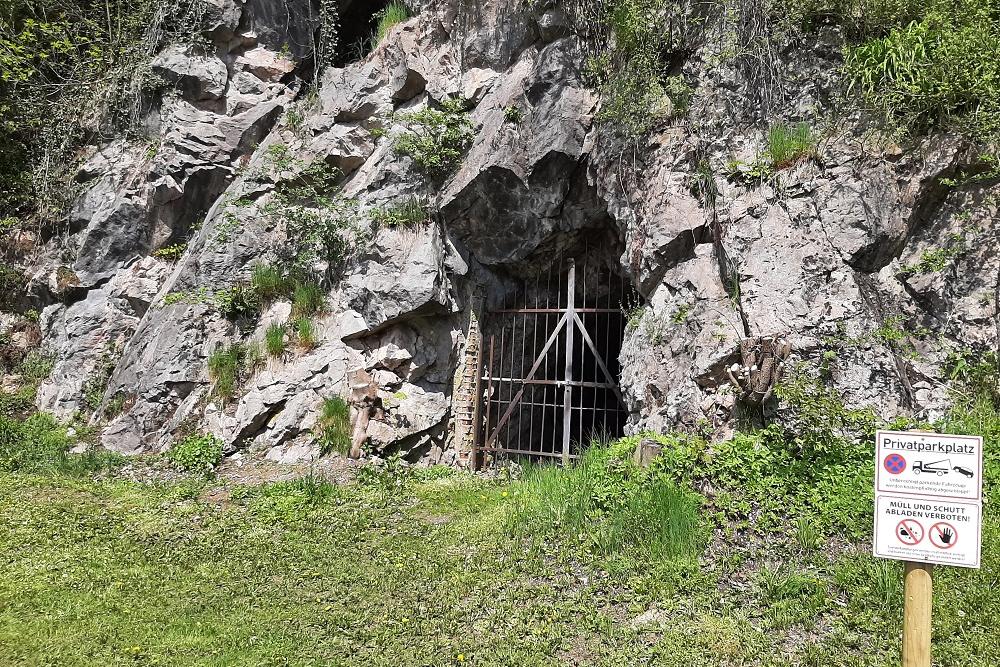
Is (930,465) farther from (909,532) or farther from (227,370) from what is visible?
(227,370)

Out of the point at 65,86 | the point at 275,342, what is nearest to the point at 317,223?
the point at 275,342

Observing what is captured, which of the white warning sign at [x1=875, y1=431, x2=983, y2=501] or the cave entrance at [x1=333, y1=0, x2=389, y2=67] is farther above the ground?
the cave entrance at [x1=333, y1=0, x2=389, y2=67]

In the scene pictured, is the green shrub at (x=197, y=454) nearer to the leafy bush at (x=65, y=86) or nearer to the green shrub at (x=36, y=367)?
the green shrub at (x=36, y=367)

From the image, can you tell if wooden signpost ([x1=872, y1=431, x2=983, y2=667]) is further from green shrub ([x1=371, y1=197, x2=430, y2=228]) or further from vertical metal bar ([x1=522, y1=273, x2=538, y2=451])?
green shrub ([x1=371, y1=197, x2=430, y2=228])

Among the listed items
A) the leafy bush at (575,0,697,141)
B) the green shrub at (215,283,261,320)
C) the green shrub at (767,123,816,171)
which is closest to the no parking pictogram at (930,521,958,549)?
the green shrub at (767,123,816,171)

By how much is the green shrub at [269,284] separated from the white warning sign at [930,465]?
753cm

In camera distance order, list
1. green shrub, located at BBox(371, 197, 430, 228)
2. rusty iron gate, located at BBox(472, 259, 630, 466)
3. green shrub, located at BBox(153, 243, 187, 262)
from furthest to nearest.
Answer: green shrub, located at BBox(153, 243, 187, 262)
green shrub, located at BBox(371, 197, 430, 228)
rusty iron gate, located at BBox(472, 259, 630, 466)

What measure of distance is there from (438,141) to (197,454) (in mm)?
4874

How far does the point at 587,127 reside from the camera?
25.8 feet

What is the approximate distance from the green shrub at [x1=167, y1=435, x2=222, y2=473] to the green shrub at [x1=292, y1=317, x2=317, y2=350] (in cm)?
150

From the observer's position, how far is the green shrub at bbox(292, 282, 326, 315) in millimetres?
8430

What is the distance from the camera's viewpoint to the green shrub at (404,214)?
850 centimetres

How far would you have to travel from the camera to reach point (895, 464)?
8.94 feet

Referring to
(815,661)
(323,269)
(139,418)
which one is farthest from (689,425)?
(139,418)
